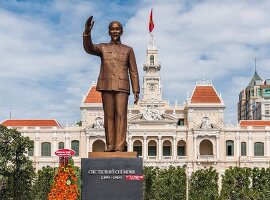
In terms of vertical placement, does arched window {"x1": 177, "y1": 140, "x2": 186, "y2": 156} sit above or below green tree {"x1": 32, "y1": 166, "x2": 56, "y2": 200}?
above

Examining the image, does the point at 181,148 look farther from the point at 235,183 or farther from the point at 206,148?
the point at 235,183

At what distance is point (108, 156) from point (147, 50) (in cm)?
7040

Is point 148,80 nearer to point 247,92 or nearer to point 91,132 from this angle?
point 91,132

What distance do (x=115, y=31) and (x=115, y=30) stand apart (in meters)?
0.03

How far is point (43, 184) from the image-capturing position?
53.3m

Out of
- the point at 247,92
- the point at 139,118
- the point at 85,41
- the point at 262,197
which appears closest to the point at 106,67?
the point at 85,41

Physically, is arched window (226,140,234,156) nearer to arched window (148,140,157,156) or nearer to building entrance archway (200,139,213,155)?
building entrance archway (200,139,213,155)

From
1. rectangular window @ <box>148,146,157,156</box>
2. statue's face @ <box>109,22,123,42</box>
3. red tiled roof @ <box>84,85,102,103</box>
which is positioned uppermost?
red tiled roof @ <box>84,85,102,103</box>

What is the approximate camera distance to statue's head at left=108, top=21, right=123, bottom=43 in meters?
17.5

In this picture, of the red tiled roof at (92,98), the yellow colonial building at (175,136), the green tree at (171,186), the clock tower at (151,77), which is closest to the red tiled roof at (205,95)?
the yellow colonial building at (175,136)

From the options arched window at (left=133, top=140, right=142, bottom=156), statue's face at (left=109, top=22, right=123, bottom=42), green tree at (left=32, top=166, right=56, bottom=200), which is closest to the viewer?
statue's face at (left=109, top=22, right=123, bottom=42)

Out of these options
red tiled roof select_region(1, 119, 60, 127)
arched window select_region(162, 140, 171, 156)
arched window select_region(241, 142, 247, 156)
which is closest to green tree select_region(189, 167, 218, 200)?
arched window select_region(241, 142, 247, 156)

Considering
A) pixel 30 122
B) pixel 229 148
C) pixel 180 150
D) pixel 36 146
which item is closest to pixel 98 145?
pixel 36 146

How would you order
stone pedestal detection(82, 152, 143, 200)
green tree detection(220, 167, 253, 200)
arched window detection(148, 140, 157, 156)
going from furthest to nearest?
arched window detection(148, 140, 157, 156)
green tree detection(220, 167, 253, 200)
stone pedestal detection(82, 152, 143, 200)
